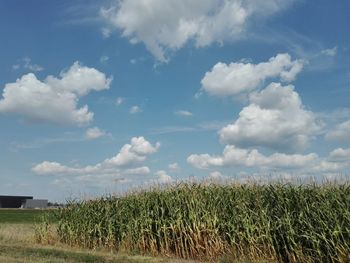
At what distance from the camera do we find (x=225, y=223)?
16.8 metres

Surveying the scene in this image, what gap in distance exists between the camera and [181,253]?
17.8 m

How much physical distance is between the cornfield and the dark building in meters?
118

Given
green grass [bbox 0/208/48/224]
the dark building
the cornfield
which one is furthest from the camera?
the dark building

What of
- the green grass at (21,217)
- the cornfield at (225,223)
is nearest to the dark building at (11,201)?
the green grass at (21,217)

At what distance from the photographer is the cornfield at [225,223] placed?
1437cm

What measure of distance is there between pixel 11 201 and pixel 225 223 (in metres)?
128

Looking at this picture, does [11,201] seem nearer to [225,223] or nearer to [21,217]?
[21,217]

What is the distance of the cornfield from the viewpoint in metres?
14.4

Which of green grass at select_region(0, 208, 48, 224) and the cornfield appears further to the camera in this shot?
green grass at select_region(0, 208, 48, 224)

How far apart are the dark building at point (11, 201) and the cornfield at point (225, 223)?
11846 centimetres

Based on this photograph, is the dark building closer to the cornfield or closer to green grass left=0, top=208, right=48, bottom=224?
green grass left=0, top=208, right=48, bottom=224

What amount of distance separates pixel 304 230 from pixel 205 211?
404cm

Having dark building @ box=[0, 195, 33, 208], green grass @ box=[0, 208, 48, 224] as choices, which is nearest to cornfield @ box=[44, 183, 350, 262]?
green grass @ box=[0, 208, 48, 224]

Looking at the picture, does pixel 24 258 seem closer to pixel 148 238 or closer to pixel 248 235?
pixel 148 238
